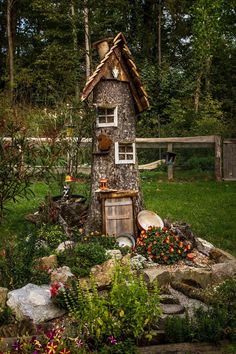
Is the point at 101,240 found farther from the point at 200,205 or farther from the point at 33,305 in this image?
the point at 200,205

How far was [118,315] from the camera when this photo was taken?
5191 millimetres

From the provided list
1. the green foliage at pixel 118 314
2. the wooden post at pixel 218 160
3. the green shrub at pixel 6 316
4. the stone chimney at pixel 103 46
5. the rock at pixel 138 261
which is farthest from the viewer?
the wooden post at pixel 218 160

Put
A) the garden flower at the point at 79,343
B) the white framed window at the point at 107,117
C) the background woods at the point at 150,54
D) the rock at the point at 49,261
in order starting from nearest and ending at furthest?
the garden flower at the point at 79,343 < the rock at the point at 49,261 < the white framed window at the point at 107,117 < the background woods at the point at 150,54

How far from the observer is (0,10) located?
34.5m

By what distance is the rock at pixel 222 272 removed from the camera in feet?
23.3

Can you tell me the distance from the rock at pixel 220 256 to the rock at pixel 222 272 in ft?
3.46

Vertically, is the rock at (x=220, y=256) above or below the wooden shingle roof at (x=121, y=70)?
below

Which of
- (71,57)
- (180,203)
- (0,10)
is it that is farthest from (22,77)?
(180,203)

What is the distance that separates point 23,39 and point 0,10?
235cm

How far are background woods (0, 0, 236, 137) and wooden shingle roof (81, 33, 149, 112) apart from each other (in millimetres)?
8230

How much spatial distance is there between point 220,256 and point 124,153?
2.42 meters

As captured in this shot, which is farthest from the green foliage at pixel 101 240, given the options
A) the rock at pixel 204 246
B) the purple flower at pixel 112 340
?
the purple flower at pixel 112 340

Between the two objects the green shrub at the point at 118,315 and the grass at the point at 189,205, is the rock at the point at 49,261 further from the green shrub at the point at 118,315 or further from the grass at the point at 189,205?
the green shrub at the point at 118,315

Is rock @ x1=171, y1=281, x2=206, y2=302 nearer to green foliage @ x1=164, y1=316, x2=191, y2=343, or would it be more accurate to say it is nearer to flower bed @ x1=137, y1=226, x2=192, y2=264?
green foliage @ x1=164, y1=316, x2=191, y2=343
